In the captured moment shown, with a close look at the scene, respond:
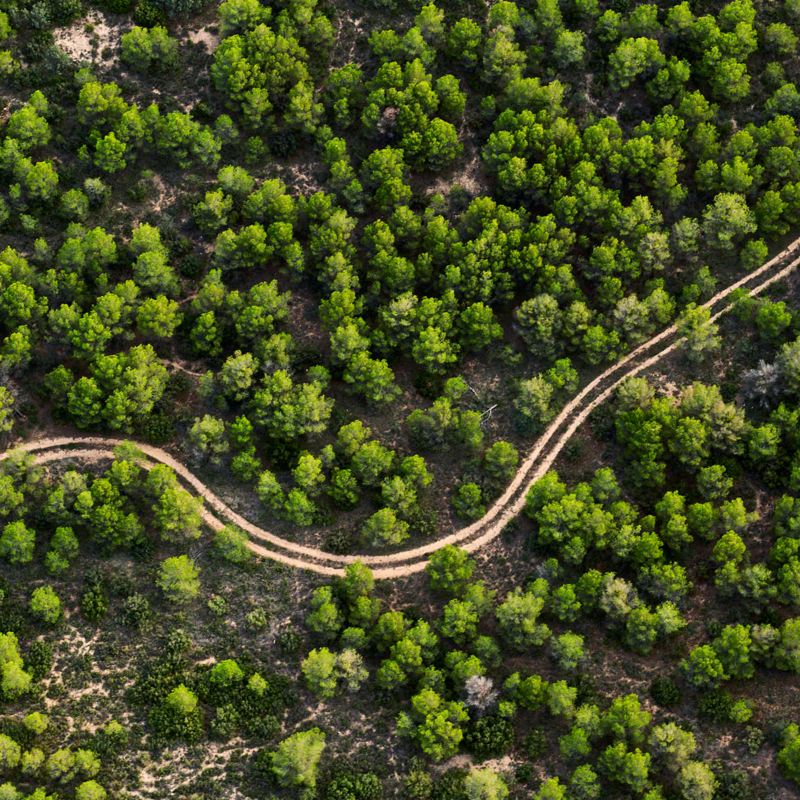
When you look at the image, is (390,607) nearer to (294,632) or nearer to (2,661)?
(294,632)

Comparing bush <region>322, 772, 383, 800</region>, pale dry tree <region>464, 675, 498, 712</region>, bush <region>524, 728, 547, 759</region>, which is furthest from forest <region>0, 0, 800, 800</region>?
pale dry tree <region>464, 675, 498, 712</region>

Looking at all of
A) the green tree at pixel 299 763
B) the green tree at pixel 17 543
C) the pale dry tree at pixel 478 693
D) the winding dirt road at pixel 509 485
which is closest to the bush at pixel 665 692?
the pale dry tree at pixel 478 693

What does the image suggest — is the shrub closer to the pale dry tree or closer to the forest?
the forest

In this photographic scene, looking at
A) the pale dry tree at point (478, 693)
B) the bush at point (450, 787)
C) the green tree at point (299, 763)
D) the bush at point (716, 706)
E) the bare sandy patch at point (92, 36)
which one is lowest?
the bush at point (450, 787)

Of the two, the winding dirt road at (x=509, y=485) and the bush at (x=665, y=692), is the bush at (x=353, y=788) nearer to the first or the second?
the winding dirt road at (x=509, y=485)

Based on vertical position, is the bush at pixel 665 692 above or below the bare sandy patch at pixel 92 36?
below

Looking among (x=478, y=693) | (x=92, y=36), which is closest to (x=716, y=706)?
(x=478, y=693)

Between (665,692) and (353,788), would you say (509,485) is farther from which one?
(353,788)
